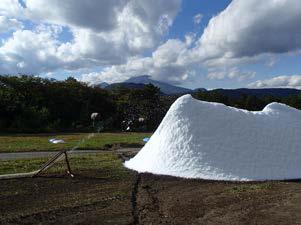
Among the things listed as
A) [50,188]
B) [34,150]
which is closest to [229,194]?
[50,188]

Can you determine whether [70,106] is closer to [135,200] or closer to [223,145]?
[223,145]

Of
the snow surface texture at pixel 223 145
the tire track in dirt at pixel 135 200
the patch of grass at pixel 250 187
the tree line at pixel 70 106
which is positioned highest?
the tree line at pixel 70 106

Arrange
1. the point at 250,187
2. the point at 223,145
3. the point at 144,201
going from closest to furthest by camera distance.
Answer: the point at 144,201 < the point at 250,187 < the point at 223,145

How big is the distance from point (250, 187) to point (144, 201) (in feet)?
10.8

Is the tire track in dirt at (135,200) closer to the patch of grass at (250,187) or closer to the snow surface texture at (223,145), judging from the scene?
the snow surface texture at (223,145)

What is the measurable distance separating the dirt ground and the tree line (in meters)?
27.3

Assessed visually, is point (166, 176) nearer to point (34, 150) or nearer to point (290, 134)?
point (290, 134)

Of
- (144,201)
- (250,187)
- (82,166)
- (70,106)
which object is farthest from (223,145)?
(70,106)

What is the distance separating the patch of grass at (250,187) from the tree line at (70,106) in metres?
28.4

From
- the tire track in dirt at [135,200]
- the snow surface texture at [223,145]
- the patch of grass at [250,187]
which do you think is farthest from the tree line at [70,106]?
the patch of grass at [250,187]

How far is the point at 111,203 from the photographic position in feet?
34.3

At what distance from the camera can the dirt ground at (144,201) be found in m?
9.10

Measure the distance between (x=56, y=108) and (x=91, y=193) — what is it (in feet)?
130

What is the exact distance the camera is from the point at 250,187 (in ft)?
40.9
